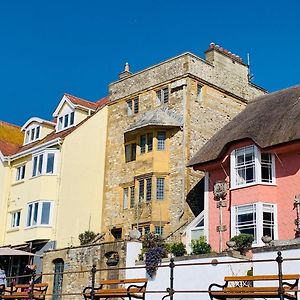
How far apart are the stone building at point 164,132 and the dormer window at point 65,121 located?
3.30m

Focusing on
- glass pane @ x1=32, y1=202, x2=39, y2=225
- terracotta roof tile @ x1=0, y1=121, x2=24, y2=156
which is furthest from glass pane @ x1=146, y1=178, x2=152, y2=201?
terracotta roof tile @ x1=0, y1=121, x2=24, y2=156

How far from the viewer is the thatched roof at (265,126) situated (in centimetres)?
2306

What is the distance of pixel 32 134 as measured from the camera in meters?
38.3

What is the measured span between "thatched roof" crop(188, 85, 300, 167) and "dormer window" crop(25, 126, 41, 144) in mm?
14620

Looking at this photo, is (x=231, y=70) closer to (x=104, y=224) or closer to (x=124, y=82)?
(x=124, y=82)

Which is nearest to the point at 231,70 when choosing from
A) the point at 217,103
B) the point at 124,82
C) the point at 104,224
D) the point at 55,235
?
the point at 217,103

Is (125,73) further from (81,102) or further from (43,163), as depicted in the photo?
(43,163)

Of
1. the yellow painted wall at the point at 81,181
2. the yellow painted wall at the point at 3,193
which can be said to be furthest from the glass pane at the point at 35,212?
the yellow painted wall at the point at 3,193

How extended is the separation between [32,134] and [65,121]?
369cm

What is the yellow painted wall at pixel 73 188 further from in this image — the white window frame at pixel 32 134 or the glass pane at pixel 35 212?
the white window frame at pixel 32 134

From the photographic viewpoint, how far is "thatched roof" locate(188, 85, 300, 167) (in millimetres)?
23062

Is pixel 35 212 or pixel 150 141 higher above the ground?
pixel 150 141

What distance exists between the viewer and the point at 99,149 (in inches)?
1300

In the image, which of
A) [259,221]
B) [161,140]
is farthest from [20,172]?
[259,221]
